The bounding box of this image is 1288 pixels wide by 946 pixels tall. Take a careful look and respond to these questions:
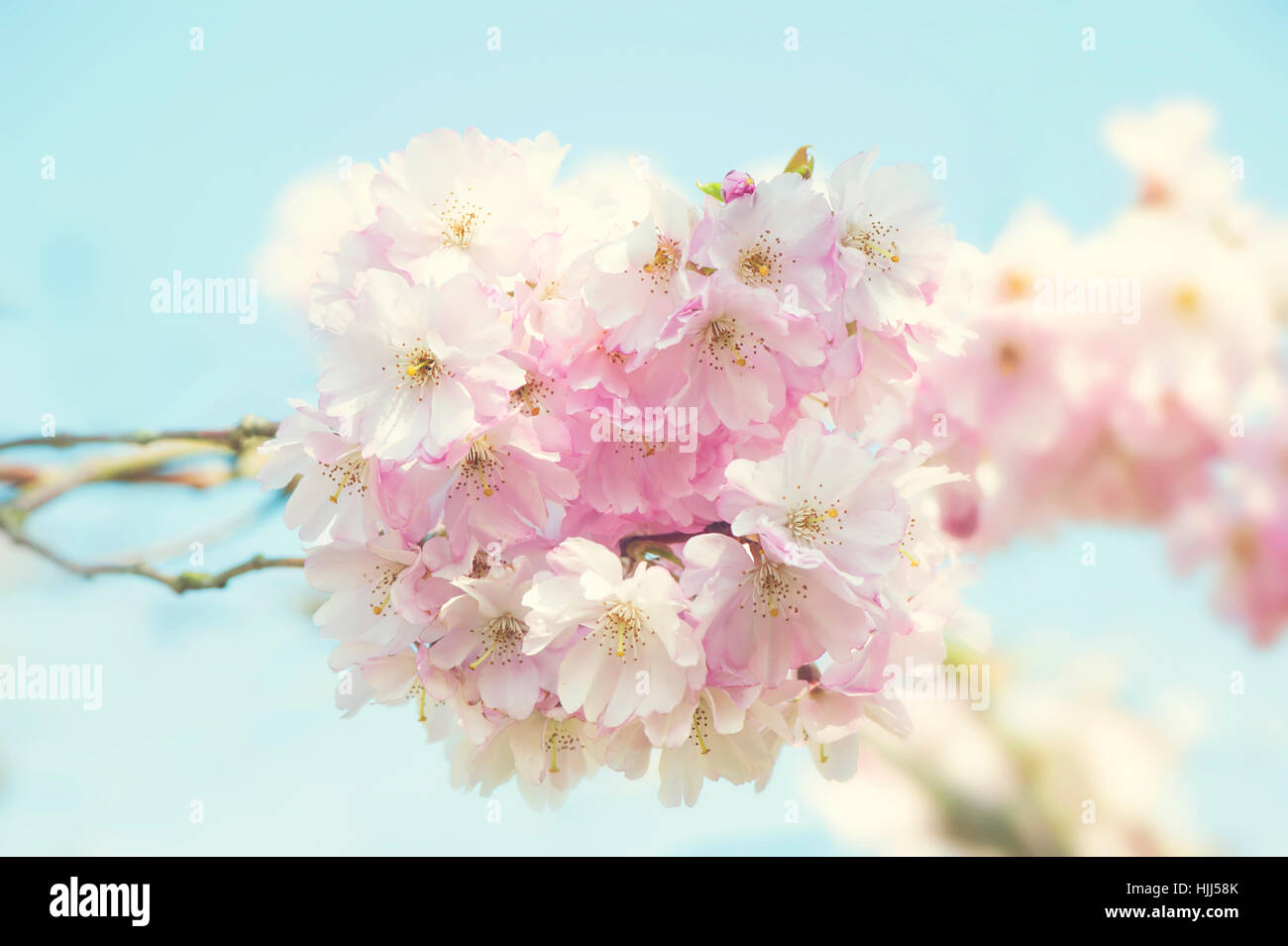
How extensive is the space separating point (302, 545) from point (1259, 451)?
859mm

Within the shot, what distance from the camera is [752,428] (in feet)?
1.49

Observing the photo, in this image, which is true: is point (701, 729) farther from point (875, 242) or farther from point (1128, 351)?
point (1128, 351)

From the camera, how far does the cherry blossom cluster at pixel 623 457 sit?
43cm

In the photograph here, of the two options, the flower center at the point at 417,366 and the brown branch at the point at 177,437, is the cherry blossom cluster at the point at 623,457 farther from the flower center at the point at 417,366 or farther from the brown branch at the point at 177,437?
the brown branch at the point at 177,437

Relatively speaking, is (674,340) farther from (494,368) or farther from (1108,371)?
(1108,371)

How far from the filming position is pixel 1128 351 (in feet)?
2.68

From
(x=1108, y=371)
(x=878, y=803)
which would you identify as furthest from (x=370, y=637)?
(x=878, y=803)

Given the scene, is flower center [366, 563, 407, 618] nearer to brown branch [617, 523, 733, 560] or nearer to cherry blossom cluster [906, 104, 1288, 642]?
brown branch [617, 523, 733, 560]

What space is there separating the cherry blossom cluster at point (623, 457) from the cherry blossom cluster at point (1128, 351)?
35 centimetres

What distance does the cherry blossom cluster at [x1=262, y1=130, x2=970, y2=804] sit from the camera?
0.43 m

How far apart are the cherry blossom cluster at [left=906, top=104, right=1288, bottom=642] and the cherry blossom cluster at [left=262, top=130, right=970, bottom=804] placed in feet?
1.14

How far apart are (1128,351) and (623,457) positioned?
0.55m

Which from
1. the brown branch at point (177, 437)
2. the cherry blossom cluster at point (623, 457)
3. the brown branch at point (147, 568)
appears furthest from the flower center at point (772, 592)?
the brown branch at point (177, 437)

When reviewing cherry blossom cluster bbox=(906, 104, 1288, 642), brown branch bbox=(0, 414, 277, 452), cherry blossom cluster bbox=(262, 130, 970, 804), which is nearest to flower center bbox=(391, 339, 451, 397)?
cherry blossom cluster bbox=(262, 130, 970, 804)
